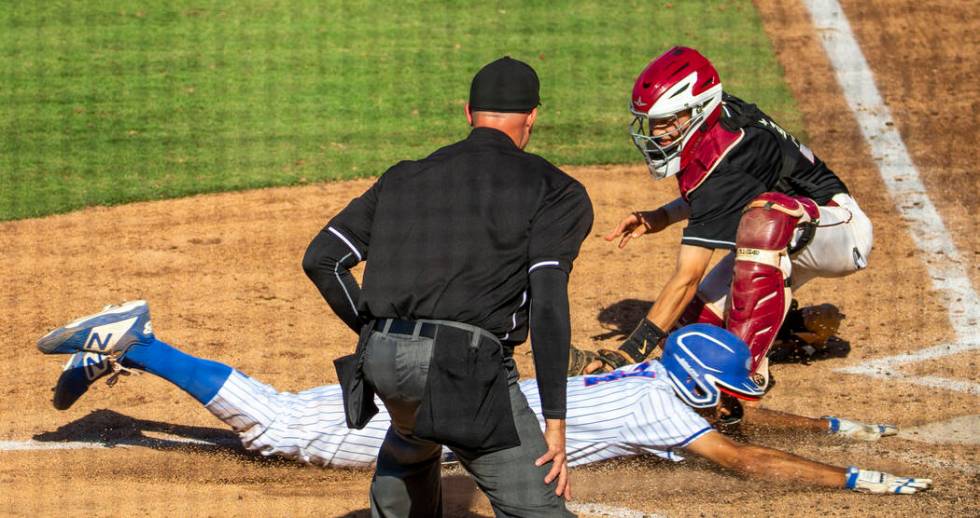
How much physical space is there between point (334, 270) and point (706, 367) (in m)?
1.59

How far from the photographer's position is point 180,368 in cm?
427

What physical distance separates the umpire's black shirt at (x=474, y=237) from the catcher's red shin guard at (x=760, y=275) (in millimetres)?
1965

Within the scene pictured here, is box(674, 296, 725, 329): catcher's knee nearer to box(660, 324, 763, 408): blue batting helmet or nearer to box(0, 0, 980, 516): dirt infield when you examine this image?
box(0, 0, 980, 516): dirt infield

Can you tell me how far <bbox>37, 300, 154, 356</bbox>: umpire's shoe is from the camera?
4.26m

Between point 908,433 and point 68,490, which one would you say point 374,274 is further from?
point 908,433

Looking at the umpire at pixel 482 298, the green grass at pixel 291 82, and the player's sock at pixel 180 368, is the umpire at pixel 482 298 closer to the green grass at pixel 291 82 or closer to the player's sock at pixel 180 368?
the player's sock at pixel 180 368

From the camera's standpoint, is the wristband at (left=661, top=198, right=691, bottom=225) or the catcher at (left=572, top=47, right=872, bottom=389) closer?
the catcher at (left=572, top=47, right=872, bottom=389)

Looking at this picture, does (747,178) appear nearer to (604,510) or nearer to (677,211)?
(677,211)

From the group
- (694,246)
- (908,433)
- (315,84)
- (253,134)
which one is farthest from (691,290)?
(315,84)

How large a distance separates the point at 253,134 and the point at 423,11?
2.60 metres

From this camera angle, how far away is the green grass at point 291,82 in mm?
8141

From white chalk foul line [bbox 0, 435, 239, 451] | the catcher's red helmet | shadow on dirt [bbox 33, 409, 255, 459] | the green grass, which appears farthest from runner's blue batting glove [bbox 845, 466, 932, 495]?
the green grass

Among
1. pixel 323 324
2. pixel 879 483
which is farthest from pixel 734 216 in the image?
pixel 323 324

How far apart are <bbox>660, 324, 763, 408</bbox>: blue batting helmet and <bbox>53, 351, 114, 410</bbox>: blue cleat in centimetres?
202
